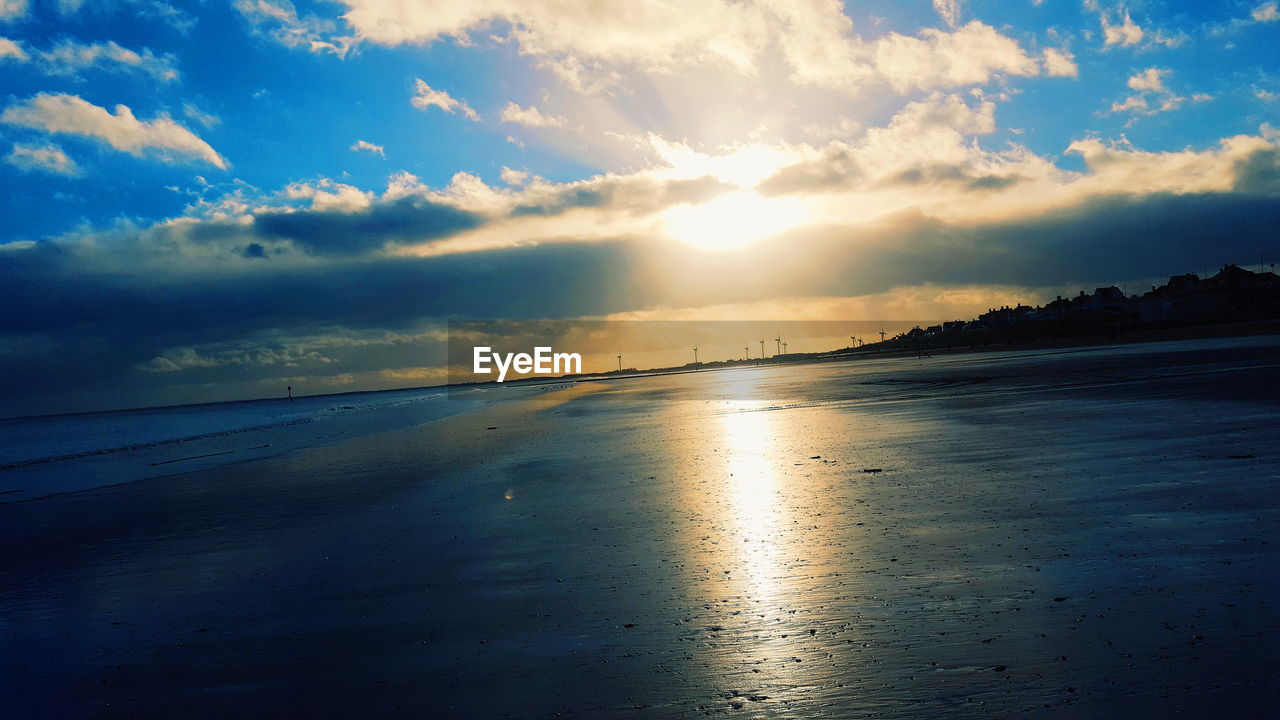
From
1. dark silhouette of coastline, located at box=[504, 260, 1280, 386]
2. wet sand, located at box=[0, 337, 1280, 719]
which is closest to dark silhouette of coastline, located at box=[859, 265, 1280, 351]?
dark silhouette of coastline, located at box=[504, 260, 1280, 386]

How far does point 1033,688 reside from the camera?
5457mm

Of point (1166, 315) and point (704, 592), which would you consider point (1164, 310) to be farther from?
point (704, 592)

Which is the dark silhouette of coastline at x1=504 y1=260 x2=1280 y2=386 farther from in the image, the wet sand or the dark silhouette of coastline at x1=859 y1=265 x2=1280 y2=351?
the wet sand

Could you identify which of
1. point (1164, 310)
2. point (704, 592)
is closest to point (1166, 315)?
point (1164, 310)

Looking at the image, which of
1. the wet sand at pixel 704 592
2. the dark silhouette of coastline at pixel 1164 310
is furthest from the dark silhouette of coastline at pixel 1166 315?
the wet sand at pixel 704 592

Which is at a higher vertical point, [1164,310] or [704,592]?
[1164,310]

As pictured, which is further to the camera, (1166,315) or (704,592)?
(1166,315)

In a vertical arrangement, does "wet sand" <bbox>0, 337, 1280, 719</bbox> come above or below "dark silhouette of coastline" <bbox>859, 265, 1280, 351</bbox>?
below

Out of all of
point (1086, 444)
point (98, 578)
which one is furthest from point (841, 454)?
point (98, 578)

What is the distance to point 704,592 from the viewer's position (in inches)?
330

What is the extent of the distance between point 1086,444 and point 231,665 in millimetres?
17106

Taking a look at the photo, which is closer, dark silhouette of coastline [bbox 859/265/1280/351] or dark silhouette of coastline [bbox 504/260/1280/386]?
dark silhouette of coastline [bbox 504/260/1280/386]

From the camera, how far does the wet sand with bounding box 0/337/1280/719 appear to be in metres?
5.84

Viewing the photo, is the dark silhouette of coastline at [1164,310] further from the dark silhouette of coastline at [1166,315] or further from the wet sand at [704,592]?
the wet sand at [704,592]
